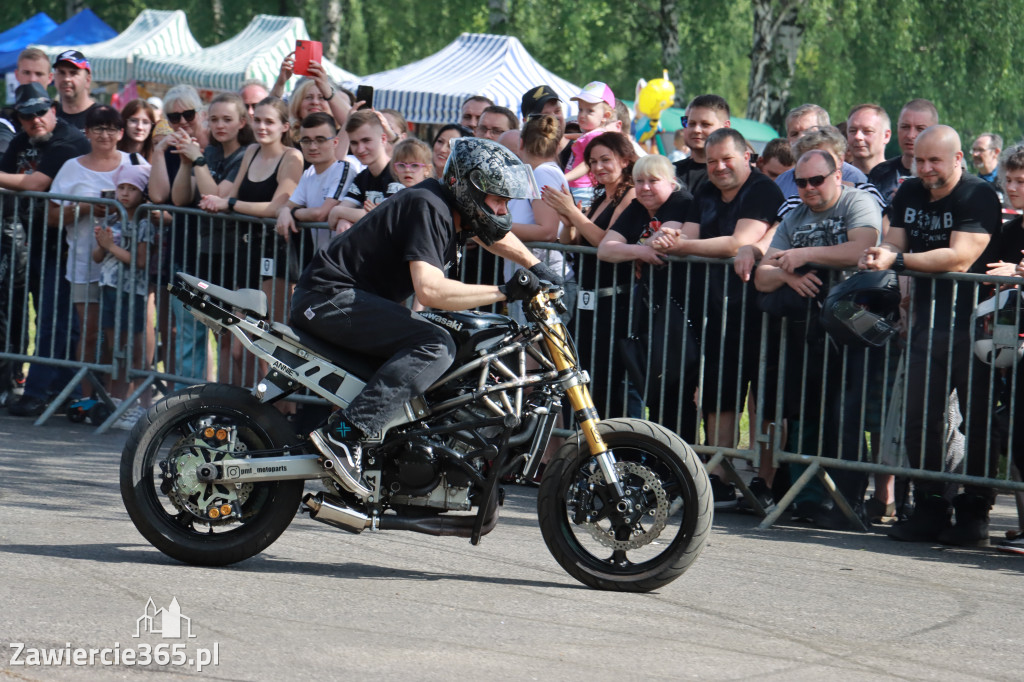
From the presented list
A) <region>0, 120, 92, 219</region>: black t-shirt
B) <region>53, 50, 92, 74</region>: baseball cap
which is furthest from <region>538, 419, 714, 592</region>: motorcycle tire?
<region>53, 50, 92, 74</region>: baseball cap

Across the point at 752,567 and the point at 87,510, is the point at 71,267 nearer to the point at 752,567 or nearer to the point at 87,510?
the point at 87,510

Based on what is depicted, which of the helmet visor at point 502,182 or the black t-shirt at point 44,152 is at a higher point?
the black t-shirt at point 44,152

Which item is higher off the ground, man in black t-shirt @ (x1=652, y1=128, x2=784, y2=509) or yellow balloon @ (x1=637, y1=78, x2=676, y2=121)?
yellow balloon @ (x1=637, y1=78, x2=676, y2=121)

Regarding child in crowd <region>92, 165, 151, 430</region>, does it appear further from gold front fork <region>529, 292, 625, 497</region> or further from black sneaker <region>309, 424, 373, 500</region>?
gold front fork <region>529, 292, 625, 497</region>

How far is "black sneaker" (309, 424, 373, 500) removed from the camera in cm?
593

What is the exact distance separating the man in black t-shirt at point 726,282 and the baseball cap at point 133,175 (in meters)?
4.02

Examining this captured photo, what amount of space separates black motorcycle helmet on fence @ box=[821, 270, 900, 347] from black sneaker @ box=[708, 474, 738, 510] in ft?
4.19

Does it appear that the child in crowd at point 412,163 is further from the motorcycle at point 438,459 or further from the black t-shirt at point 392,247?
the motorcycle at point 438,459

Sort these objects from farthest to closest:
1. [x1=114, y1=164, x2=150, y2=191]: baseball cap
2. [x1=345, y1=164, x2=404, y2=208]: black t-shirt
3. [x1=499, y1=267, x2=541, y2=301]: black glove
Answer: [x1=114, y1=164, x2=150, y2=191]: baseball cap
[x1=345, y1=164, x2=404, y2=208]: black t-shirt
[x1=499, y1=267, x2=541, y2=301]: black glove

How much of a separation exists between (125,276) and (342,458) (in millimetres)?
4489

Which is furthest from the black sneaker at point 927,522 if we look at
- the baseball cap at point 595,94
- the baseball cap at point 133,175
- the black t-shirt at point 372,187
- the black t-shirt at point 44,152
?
the black t-shirt at point 44,152

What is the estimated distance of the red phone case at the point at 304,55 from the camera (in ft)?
36.5

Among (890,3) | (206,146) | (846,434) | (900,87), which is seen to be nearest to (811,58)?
(900,87)

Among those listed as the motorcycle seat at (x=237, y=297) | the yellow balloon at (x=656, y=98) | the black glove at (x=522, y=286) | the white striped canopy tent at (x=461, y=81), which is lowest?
the motorcycle seat at (x=237, y=297)
